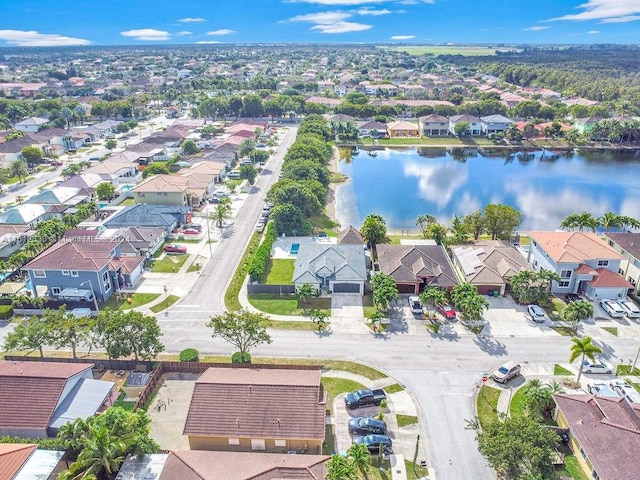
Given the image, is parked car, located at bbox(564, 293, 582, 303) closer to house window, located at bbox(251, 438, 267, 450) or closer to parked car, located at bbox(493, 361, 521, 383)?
parked car, located at bbox(493, 361, 521, 383)

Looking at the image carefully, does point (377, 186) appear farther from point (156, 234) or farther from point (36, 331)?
point (36, 331)

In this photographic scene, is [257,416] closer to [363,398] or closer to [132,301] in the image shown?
[363,398]

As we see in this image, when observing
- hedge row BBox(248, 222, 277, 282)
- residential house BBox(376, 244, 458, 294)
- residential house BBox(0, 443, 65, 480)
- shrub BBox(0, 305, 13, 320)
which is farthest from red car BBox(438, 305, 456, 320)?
shrub BBox(0, 305, 13, 320)

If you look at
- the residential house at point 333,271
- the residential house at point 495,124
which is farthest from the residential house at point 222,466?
the residential house at point 495,124

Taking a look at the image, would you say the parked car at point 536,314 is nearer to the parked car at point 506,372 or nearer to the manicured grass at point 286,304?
the parked car at point 506,372

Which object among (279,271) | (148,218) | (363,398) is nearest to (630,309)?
(363,398)

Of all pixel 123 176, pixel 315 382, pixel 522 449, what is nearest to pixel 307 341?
pixel 315 382
